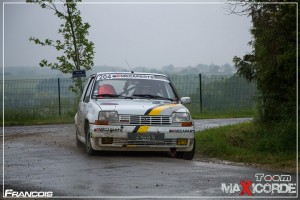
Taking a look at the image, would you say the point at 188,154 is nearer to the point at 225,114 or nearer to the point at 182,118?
the point at 182,118

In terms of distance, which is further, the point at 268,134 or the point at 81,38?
the point at 81,38

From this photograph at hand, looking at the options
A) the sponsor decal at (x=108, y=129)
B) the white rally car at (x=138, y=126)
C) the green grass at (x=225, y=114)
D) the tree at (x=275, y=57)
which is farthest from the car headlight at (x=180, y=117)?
the green grass at (x=225, y=114)

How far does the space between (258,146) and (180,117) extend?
7.34 ft

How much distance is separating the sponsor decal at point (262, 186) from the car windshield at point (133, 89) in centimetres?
415

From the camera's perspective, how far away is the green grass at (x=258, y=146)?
12.9 m

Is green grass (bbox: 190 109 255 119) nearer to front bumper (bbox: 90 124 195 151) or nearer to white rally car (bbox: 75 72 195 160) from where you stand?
white rally car (bbox: 75 72 195 160)

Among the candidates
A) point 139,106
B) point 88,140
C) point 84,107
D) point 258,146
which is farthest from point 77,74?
point 139,106

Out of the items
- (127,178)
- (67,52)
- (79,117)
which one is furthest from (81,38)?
(127,178)

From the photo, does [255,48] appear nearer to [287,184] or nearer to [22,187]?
[287,184]

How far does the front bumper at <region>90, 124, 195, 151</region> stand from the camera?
12.7 m

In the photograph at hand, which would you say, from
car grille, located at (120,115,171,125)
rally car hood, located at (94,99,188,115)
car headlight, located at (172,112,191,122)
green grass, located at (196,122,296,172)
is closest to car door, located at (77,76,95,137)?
rally car hood, located at (94,99,188,115)

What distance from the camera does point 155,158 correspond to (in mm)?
12750

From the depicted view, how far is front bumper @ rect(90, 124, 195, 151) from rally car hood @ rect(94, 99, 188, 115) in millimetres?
270

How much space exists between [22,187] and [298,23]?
700 cm
